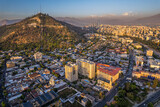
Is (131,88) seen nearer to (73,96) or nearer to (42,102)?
(73,96)

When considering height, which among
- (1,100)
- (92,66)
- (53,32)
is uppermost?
(53,32)

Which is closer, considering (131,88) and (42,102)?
(42,102)

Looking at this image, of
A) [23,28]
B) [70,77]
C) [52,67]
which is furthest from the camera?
[23,28]

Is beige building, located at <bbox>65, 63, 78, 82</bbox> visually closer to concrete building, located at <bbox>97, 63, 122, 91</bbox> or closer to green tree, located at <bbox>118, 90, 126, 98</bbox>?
concrete building, located at <bbox>97, 63, 122, 91</bbox>

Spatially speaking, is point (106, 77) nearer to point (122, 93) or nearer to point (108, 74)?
point (108, 74)

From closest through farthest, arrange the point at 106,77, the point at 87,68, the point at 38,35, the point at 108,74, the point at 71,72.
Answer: the point at 71,72
the point at 108,74
the point at 106,77
the point at 87,68
the point at 38,35

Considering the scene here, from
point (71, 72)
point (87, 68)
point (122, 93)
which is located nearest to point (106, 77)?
point (87, 68)

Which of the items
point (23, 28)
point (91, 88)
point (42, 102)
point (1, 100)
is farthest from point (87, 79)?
point (23, 28)

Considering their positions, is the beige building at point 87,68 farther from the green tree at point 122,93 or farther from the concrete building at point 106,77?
the green tree at point 122,93

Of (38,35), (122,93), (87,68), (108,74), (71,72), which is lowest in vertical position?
(122,93)
